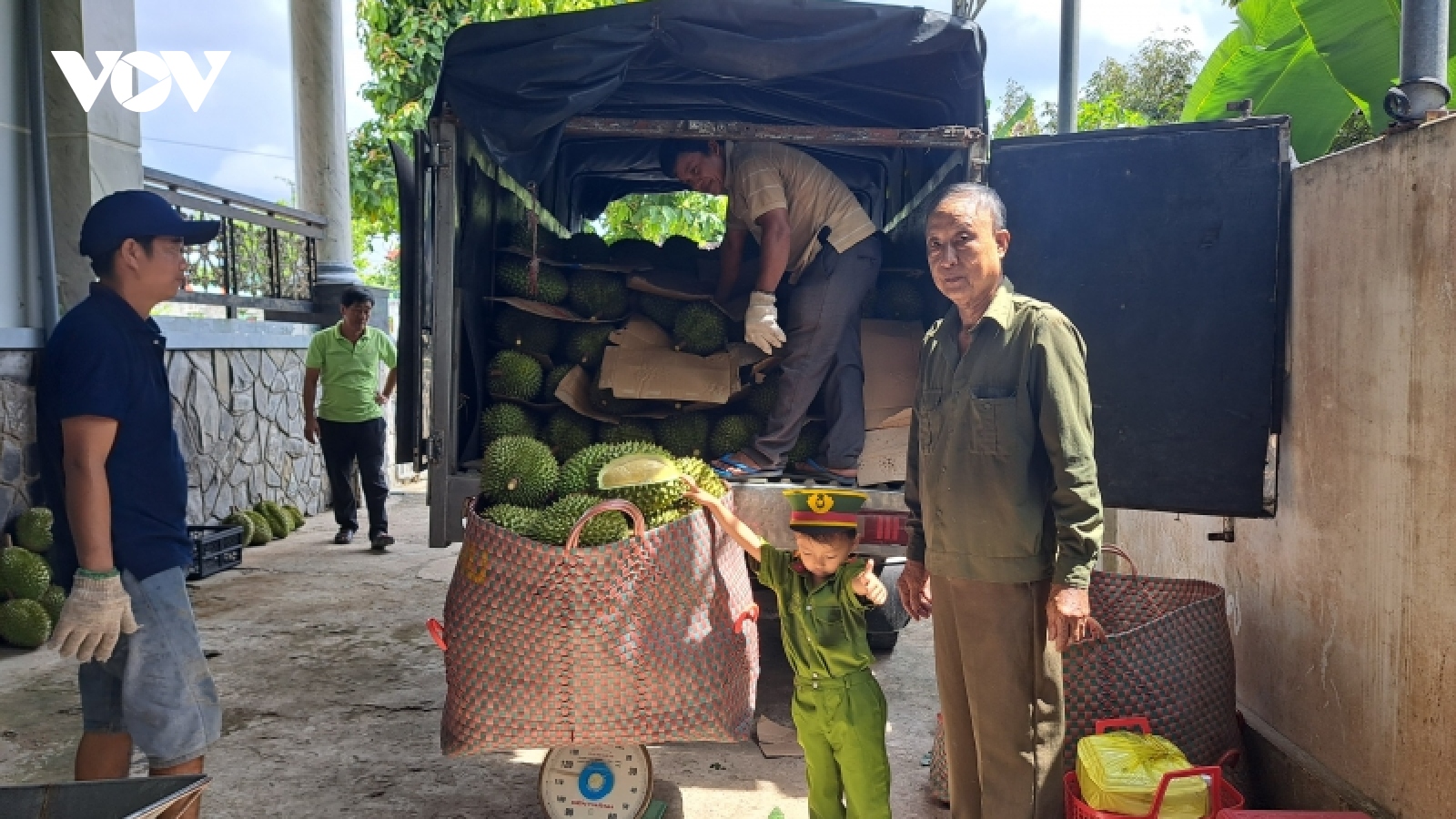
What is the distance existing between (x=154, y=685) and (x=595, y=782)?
4.13ft

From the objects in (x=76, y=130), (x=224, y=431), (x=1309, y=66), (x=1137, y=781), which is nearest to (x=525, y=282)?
(x=1137, y=781)

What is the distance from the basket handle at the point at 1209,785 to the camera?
2756 millimetres

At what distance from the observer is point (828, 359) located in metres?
4.46

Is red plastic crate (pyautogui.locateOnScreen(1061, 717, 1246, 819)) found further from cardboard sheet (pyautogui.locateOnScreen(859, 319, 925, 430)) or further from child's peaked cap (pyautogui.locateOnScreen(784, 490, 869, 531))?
cardboard sheet (pyautogui.locateOnScreen(859, 319, 925, 430))

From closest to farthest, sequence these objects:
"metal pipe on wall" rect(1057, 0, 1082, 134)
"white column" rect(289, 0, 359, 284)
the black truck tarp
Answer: the black truck tarp
"metal pipe on wall" rect(1057, 0, 1082, 134)
"white column" rect(289, 0, 359, 284)

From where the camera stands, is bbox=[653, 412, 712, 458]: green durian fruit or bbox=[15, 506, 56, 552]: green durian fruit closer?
bbox=[653, 412, 712, 458]: green durian fruit

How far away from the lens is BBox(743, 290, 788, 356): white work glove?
444cm

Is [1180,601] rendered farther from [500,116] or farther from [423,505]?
[423,505]

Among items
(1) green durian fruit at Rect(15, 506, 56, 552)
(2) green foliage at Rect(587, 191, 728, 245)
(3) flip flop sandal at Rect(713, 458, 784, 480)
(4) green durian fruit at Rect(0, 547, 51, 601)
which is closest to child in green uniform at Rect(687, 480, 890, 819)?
(3) flip flop sandal at Rect(713, 458, 784, 480)

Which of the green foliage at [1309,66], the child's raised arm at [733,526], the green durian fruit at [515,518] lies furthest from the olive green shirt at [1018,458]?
the green foliage at [1309,66]

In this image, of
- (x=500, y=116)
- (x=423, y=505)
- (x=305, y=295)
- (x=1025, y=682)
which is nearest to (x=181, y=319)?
(x=305, y=295)

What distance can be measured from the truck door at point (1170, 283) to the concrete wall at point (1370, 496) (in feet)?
0.39

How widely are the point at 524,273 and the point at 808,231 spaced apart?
134 cm

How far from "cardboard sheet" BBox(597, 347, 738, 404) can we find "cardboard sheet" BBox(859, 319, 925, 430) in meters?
0.61
